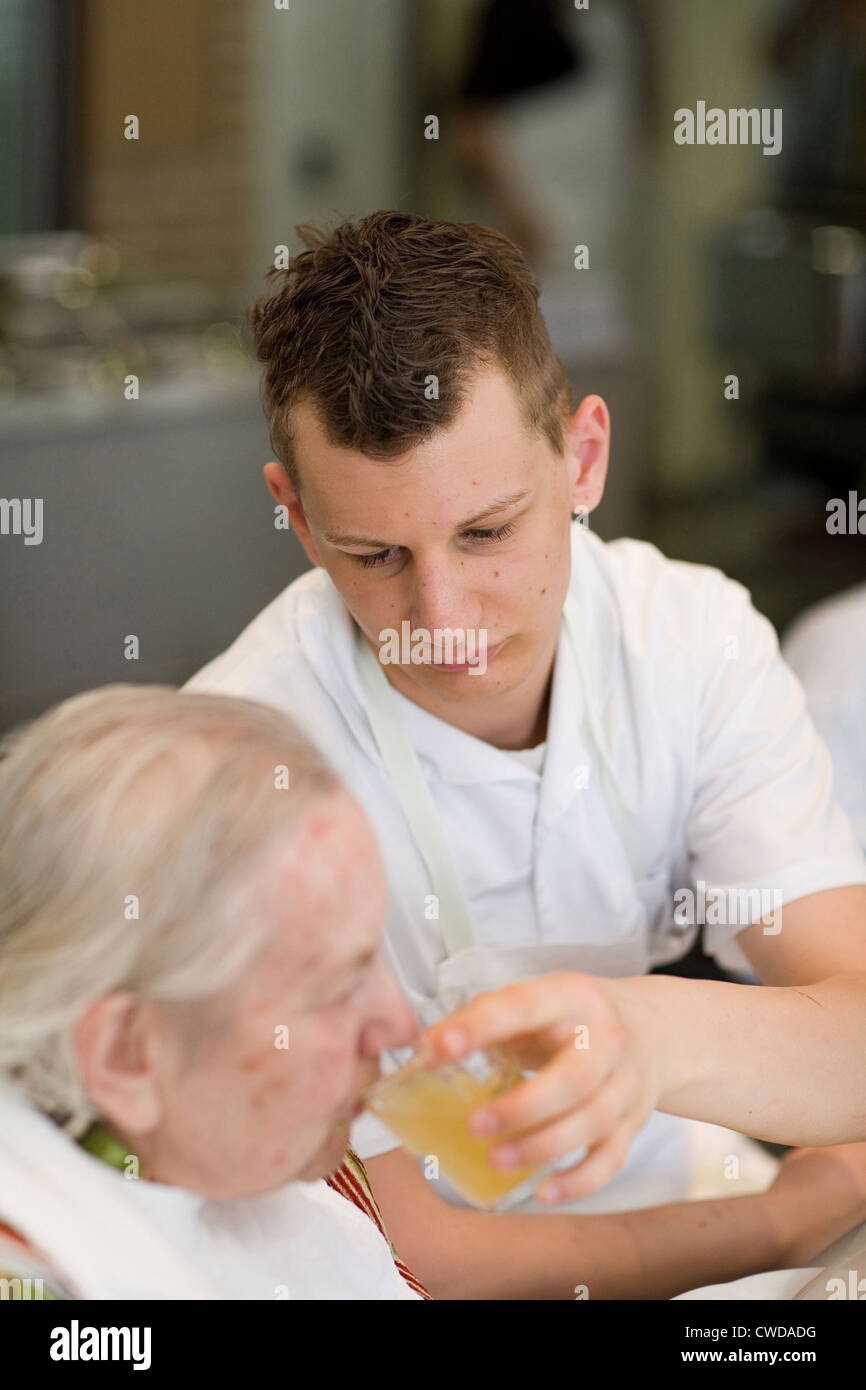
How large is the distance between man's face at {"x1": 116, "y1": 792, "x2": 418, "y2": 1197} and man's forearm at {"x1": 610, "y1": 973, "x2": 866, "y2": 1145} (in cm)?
18

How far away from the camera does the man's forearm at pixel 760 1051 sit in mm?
966

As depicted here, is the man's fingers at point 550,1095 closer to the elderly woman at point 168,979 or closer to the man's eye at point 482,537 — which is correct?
the elderly woman at point 168,979

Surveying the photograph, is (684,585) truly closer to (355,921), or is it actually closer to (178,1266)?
(355,921)

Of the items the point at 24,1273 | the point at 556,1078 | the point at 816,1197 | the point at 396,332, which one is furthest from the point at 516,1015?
the point at 816,1197

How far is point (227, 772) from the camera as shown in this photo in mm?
802

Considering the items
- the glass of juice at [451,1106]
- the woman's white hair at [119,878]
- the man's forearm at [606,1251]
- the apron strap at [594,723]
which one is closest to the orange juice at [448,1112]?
the glass of juice at [451,1106]

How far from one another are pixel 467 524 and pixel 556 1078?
0.45 meters

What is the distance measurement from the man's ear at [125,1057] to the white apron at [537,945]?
0.55 metres

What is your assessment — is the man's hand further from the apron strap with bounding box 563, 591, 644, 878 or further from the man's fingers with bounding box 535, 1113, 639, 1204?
the man's fingers with bounding box 535, 1113, 639, 1204

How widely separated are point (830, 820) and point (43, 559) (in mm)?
2119

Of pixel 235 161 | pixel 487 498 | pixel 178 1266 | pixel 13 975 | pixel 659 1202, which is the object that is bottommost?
pixel 659 1202

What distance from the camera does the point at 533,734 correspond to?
1.43 metres

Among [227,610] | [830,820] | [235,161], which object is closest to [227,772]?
[830,820]

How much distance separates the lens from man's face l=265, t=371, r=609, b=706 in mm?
1075
